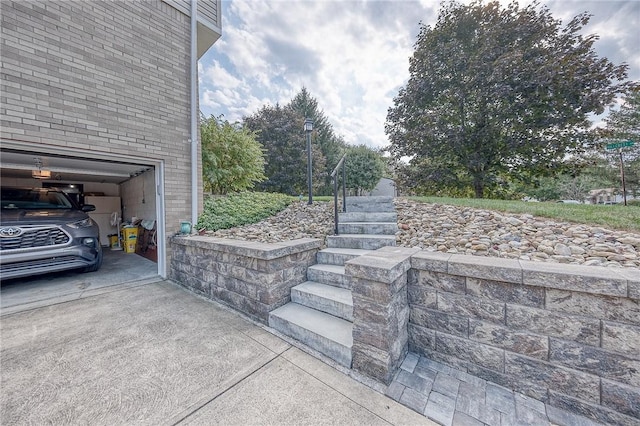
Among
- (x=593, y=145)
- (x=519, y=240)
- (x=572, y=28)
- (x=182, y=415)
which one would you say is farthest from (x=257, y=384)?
(x=572, y=28)

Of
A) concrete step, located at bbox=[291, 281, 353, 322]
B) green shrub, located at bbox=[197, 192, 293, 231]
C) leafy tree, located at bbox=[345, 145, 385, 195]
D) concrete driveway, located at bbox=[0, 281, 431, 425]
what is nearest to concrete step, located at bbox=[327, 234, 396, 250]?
concrete step, located at bbox=[291, 281, 353, 322]

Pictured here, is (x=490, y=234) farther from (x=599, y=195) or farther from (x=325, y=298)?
(x=599, y=195)

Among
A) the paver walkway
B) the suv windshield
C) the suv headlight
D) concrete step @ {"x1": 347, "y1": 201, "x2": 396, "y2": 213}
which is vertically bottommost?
the paver walkway

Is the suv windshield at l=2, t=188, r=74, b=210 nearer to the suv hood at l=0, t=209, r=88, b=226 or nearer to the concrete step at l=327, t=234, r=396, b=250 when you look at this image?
the suv hood at l=0, t=209, r=88, b=226

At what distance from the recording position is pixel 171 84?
13.0 feet

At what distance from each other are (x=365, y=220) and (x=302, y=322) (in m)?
2.13

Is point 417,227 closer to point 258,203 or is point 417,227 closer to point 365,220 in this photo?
point 365,220

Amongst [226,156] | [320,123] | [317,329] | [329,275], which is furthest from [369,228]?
[320,123]

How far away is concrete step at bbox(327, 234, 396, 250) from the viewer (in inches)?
120

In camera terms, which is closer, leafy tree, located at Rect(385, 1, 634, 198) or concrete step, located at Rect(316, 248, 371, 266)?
concrete step, located at Rect(316, 248, 371, 266)

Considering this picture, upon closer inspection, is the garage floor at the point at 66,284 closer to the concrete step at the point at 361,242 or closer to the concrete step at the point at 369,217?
the concrete step at the point at 361,242

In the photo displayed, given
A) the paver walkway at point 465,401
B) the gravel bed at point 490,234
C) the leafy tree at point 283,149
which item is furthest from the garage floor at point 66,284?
the leafy tree at point 283,149

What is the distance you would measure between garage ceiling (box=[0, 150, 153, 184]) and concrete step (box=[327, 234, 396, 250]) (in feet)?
12.0

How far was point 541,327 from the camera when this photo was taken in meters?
1.49
